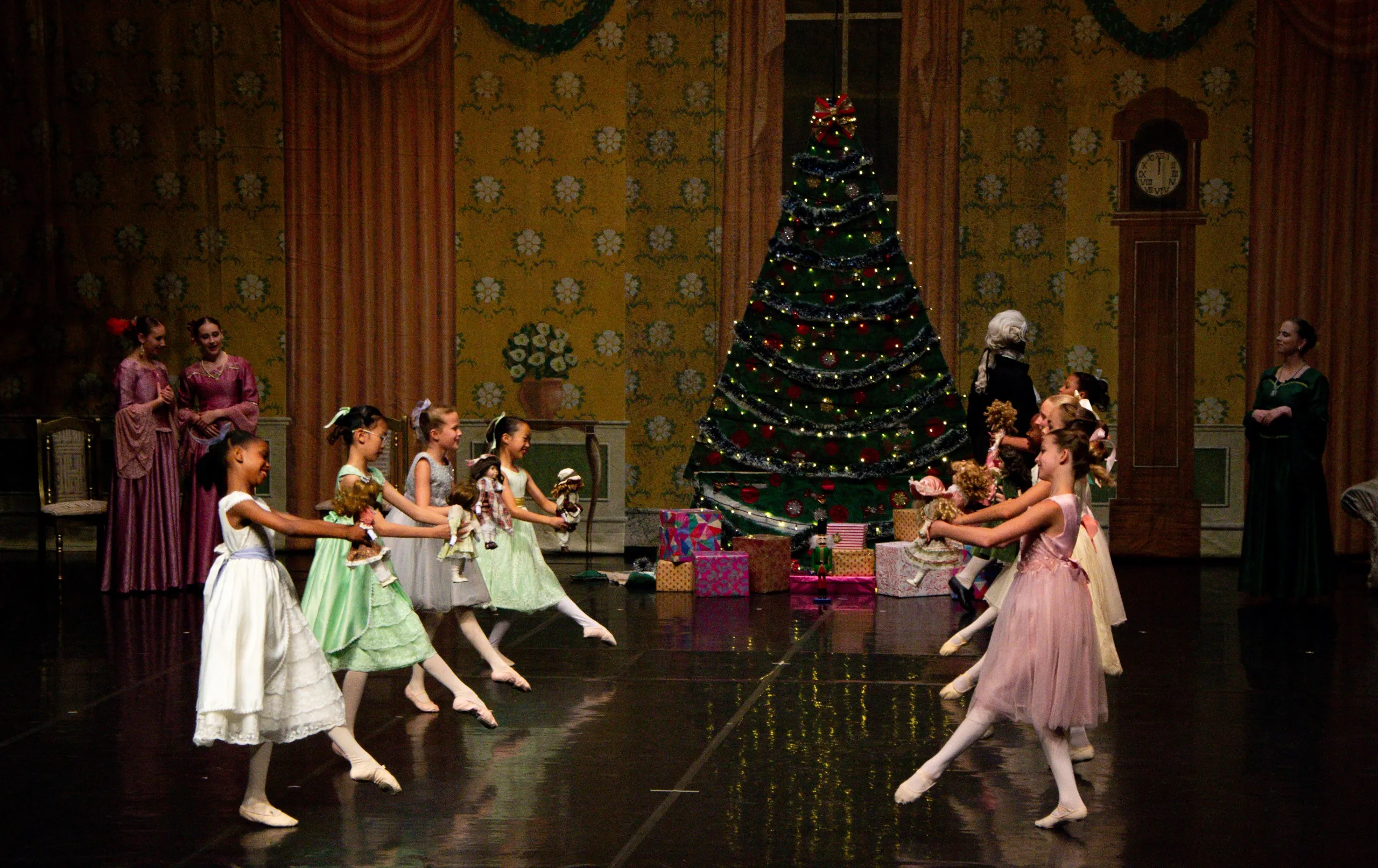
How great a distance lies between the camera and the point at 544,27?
9.97 meters

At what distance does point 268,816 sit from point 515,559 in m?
2.11

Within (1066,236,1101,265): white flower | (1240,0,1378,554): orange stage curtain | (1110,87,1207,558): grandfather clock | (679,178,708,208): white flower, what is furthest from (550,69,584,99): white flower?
(1240,0,1378,554): orange stage curtain

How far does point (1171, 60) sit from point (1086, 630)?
6.67 m

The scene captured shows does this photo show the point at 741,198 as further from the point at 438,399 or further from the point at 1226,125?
the point at 1226,125

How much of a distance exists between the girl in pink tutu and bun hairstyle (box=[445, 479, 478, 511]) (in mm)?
1684

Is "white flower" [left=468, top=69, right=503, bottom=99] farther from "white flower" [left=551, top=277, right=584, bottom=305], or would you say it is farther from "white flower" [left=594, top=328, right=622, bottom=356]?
"white flower" [left=594, top=328, right=622, bottom=356]

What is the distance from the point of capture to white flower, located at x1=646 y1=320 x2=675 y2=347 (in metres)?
10.1

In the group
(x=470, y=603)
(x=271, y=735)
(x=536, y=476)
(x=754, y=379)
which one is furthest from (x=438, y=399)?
(x=271, y=735)

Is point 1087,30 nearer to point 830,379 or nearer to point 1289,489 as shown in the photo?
point 830,379

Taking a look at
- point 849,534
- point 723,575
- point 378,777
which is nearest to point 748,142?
point 849,534

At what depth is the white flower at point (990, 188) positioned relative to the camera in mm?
9750

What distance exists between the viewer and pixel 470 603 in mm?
5543

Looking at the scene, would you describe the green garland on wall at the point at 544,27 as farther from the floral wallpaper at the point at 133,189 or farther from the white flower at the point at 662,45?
the floral wallpaper at the point at 133,189

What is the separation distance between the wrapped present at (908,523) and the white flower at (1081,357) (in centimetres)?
196
